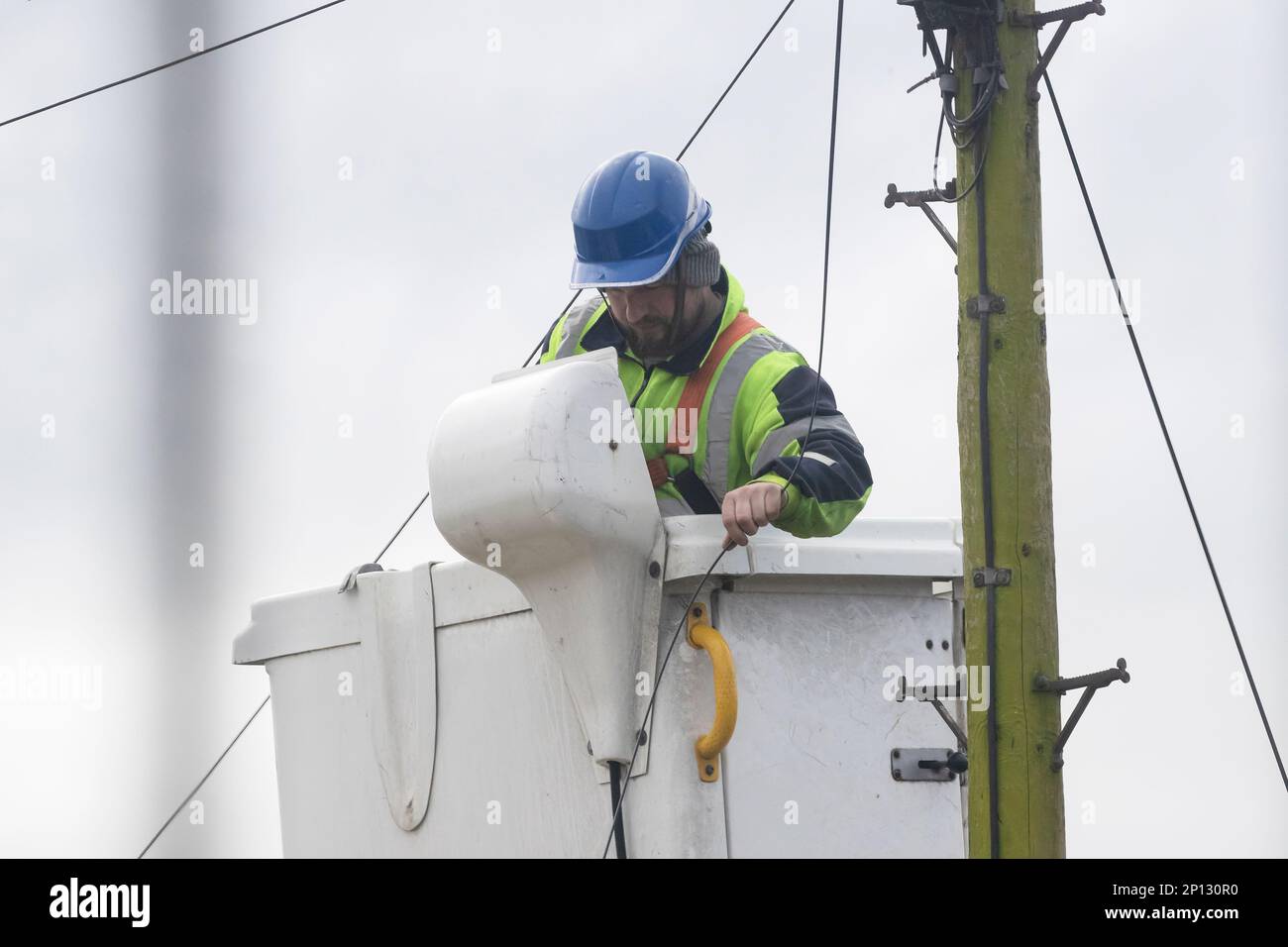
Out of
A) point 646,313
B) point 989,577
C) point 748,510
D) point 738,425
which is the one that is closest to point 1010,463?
point 989,577

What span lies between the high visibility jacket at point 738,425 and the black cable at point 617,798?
2.53ft

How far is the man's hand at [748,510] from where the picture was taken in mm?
4707

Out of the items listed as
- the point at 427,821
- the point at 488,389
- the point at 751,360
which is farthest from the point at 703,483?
the point at 427,821

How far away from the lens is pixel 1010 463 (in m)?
5.89

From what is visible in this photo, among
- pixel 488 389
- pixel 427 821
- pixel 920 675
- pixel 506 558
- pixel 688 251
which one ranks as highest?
pixel 688 251

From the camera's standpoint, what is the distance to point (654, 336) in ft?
18.4

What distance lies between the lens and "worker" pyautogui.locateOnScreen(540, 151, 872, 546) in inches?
207

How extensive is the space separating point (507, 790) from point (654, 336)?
1.39 meters

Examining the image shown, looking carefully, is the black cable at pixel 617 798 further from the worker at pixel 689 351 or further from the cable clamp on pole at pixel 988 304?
the cable clamp on pole at pixel 988 304

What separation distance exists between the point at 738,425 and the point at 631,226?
67 cm

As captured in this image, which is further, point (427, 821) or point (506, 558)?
point (427, 821)

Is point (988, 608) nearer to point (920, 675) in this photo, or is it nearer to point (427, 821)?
point (920, 675)

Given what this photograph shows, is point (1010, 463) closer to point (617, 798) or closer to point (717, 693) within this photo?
point (717, 693)

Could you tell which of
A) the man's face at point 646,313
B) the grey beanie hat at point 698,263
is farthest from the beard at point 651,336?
the grey beanie hat at point 698,263
